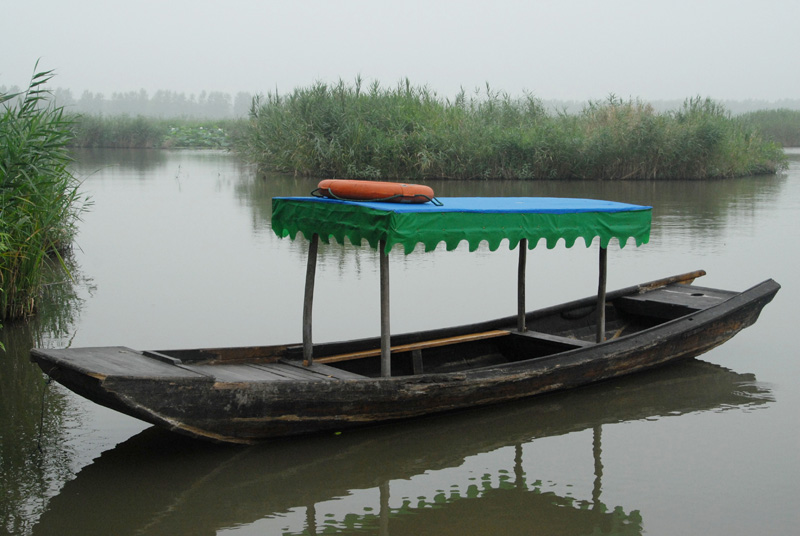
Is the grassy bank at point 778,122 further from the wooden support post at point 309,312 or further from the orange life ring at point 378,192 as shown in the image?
the orange life ring at point 378,192

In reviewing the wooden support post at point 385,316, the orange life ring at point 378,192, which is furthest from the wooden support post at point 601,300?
the wooden support post at point 385,316

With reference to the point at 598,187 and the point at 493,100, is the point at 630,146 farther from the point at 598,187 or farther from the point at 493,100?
the point at 493,100

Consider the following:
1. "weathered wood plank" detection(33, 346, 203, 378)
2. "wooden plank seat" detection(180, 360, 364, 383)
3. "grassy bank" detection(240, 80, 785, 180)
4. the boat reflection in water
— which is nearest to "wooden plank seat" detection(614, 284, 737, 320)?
the boat reflection in water

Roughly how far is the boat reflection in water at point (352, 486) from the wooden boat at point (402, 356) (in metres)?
0.17

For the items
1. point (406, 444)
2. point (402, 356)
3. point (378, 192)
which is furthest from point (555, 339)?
point (378, 192)

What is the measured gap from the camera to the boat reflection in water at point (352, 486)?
4469mm

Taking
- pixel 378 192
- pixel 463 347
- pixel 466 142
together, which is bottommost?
pixel 463 347

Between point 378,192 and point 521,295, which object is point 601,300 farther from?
point 378,192

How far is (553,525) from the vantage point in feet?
14.7

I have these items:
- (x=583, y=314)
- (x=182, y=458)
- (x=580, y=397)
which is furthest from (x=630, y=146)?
(x=182, y=458)

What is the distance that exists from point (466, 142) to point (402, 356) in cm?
1815

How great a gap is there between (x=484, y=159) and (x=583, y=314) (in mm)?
16637

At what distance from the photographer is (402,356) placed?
6676 mm

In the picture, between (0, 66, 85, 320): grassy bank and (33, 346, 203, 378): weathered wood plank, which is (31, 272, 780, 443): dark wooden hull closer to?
(33, 346, 203, 378): weathered wood plank
